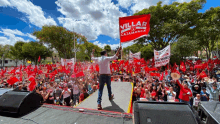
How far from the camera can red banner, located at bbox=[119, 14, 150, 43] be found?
4.02 meters

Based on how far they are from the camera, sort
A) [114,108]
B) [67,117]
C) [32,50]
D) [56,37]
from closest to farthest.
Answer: [67,117] < [114,108] < [56,37] < [32,50]

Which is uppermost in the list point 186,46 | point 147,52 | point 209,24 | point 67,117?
point 209,24

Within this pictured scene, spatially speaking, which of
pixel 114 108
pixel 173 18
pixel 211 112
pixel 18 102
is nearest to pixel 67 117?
pixel 18 102

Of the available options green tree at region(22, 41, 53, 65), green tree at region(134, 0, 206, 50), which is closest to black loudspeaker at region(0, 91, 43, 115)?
green tree at region(134, 0, 206, 50)

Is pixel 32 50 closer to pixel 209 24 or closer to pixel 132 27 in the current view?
pixel 132 27

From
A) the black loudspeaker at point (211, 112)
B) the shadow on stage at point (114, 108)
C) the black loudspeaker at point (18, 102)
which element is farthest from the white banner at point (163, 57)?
the black loudspeaker at point (18, 102)

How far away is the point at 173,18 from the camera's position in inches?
661

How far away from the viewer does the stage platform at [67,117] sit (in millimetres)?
2197

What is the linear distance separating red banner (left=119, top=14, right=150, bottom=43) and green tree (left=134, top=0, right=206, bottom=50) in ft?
43.4

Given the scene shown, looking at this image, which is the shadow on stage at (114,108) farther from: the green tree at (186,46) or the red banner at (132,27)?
the green tree at (186,46)

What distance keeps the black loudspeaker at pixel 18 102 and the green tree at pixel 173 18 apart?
16.5 m

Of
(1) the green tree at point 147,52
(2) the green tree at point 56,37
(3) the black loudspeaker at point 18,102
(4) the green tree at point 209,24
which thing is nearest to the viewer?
(3) the black loudspeaker at point 18,102

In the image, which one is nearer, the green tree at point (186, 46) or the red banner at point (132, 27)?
the red banner at point (132, 27)

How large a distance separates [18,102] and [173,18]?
19679mm
